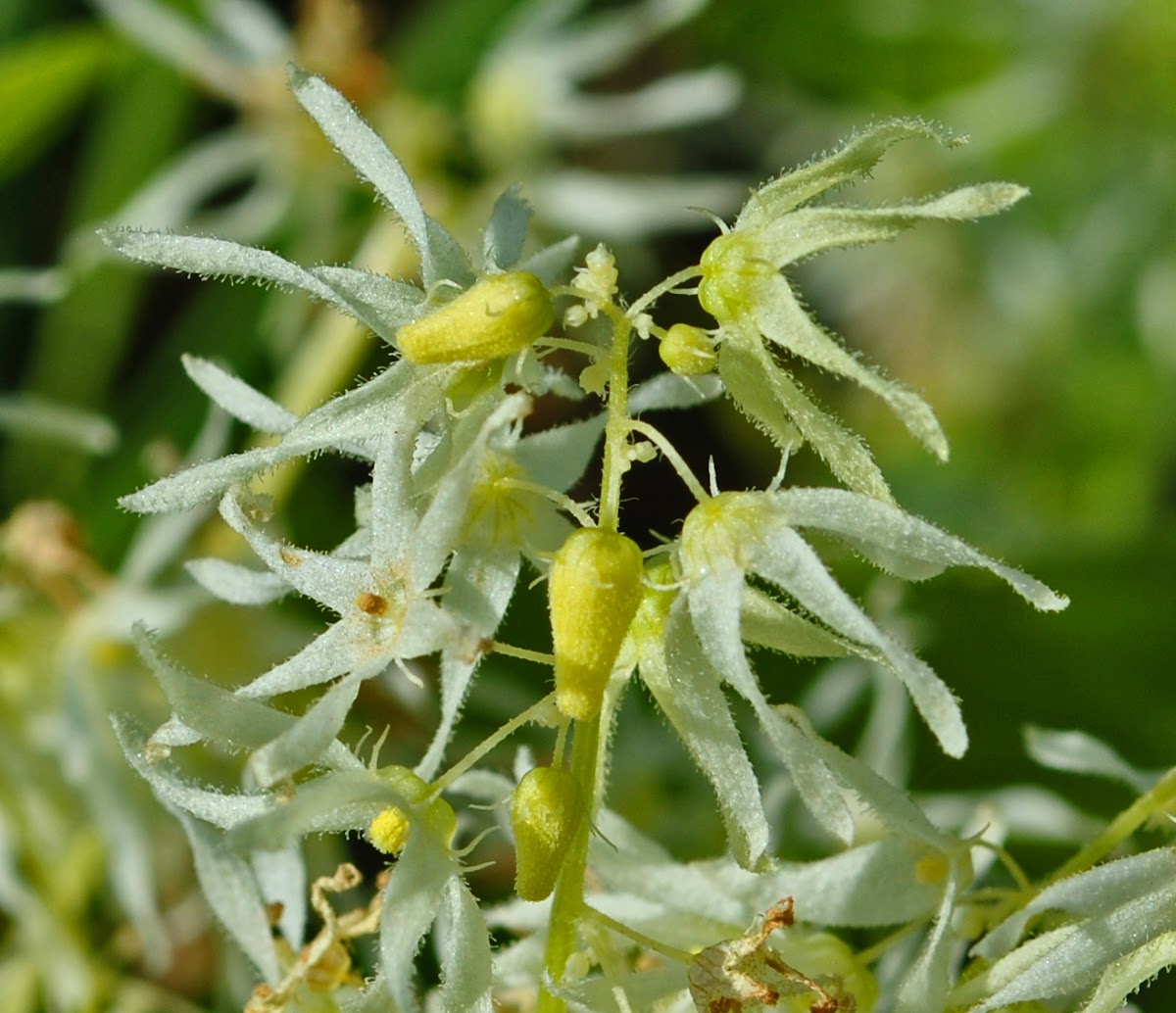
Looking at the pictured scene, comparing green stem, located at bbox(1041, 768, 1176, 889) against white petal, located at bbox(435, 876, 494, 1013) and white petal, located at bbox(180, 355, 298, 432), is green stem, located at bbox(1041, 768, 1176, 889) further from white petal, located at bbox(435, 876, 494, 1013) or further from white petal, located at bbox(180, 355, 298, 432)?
white petal, located at bbox(180, 355, 298, 432)

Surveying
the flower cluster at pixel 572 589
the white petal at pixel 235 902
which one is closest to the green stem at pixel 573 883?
the flower cluster at pixel 572 589

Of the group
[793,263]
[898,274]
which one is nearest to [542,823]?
[793,263]

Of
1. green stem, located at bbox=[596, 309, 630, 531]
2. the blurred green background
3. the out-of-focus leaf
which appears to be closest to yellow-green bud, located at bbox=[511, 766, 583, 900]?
green stem, located at bbox=[596, 309, 630, 531]

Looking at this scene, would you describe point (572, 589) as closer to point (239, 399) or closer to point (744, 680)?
point (744, 680)

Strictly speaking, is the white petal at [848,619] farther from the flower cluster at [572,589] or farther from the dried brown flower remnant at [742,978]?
the dried brown flower remnant at [742,978]

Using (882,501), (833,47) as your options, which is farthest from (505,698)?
(833,47)

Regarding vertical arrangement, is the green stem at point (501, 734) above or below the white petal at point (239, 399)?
below

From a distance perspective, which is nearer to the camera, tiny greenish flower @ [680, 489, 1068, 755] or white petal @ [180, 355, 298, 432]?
tiny greenish flower @ [680, 489, 1068, 755]
